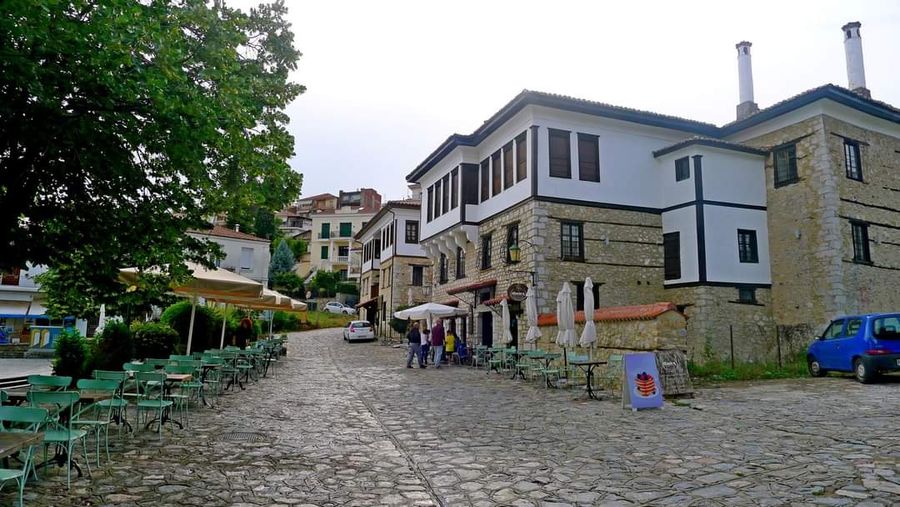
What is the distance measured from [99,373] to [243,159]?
3.40 meters

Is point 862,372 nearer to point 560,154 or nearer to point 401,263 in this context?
point 560,154

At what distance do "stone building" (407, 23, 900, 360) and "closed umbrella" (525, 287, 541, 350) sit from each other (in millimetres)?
1619

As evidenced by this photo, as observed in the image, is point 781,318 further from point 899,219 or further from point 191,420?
point 191,420

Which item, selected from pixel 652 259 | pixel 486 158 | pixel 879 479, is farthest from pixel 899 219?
pixel 879 479

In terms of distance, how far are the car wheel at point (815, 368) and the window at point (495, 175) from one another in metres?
11.6

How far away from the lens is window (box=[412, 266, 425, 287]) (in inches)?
1432

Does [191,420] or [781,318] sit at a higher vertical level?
[781,318]

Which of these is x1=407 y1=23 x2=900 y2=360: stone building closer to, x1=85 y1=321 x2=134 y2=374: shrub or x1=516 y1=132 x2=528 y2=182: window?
x1=516 y1=132 x2=528 y2=182: window

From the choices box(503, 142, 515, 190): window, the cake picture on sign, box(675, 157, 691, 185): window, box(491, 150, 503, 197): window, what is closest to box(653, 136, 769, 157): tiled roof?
box(675, 157, 691, 185): window

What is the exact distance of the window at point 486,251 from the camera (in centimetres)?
2283

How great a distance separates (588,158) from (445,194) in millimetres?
7688

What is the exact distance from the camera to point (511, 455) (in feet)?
21.6

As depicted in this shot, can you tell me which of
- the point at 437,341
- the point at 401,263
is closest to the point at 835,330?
the point at 437,341

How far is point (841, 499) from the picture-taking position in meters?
4.63
